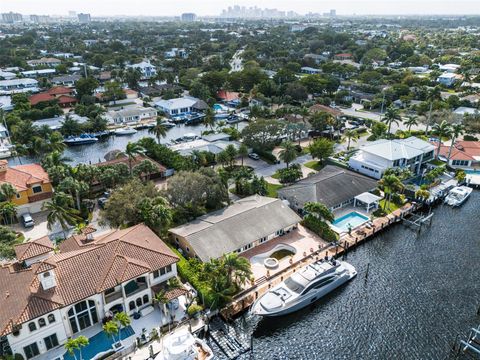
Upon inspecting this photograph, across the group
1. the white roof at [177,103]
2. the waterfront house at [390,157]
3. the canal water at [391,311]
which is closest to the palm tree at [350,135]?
the waterfront house at [390,157]

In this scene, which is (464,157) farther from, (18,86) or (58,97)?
(18,86)

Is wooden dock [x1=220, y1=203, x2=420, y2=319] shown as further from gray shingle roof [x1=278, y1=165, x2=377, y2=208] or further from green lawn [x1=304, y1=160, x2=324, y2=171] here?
green lawn [x1=304, y1=160, x2=324, y2=171]

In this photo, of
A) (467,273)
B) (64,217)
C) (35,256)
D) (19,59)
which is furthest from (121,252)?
(19,59)

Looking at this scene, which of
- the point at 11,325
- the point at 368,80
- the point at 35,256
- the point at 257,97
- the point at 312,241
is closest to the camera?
the point at 11,325

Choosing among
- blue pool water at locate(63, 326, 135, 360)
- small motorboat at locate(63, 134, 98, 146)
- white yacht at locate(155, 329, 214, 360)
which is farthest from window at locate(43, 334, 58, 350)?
small motorboat at locate(63, 134, 98, 146)

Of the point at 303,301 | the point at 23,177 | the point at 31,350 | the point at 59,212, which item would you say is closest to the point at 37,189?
the point at 23,177

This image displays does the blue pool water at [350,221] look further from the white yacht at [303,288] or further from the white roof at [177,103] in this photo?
the white roof at [177,103]

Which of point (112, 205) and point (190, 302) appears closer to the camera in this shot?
point (190, 302)

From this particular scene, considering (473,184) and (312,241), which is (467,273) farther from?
(473,184)
